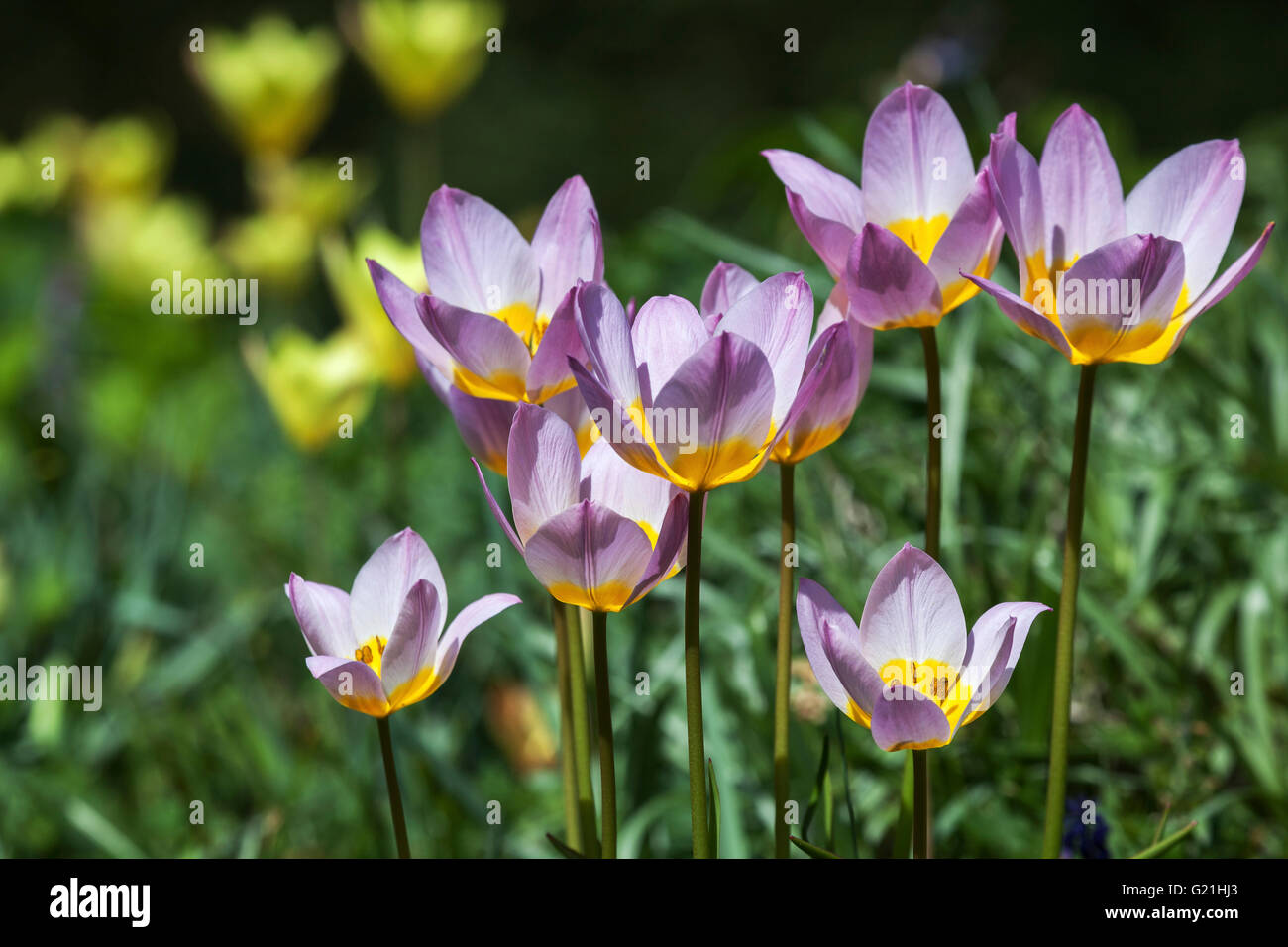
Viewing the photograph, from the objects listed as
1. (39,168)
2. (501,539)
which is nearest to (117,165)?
(39,168)

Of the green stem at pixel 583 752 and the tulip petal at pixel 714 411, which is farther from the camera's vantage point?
the green stem at pixel 583 752

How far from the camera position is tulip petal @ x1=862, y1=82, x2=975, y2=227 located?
54cm

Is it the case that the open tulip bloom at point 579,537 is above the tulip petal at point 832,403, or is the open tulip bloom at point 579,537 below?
below

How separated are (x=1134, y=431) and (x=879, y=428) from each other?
10.2 inches

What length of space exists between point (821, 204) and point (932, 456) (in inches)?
4.9

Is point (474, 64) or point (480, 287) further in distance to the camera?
point (474, 64)

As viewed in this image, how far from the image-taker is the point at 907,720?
441 millimetres

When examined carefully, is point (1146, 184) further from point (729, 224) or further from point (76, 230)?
point (76, 230)

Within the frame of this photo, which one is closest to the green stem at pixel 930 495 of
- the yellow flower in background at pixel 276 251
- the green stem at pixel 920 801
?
the green stem at pixel 920 801

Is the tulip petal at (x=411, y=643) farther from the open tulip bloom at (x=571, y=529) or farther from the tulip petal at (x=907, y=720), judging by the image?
the tulip petal at (x=907, y=720)

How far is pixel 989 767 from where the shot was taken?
0.89 metres

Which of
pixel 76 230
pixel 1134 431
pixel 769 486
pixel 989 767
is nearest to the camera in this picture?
pixel 989 767

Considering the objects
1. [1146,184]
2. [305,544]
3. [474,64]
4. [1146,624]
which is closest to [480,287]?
[1146,184]

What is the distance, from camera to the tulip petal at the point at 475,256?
56 cm
